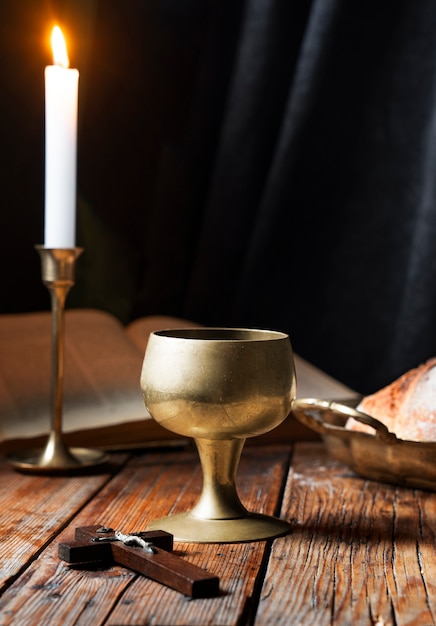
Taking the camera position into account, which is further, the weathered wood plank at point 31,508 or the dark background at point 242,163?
the dark background at point 242,163

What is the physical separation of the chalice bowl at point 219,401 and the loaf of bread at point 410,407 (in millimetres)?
208

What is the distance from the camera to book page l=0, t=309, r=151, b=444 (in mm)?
1122

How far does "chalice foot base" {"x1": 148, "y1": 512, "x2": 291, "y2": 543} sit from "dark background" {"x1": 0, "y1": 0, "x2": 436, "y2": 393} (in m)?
0.73

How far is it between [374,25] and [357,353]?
556 mm

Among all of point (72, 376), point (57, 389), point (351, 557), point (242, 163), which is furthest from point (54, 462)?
point (242, 163)

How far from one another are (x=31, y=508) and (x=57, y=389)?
0.66ft

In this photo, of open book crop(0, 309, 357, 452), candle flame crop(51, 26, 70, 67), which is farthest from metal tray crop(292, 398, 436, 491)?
candle flame crop(51, 26, 70, 67)

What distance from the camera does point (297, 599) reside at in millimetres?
613

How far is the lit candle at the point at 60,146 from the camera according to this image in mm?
1006

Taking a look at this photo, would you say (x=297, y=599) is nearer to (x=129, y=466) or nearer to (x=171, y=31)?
(x=129, y=466)

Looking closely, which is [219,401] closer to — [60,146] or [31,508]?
[31,508]

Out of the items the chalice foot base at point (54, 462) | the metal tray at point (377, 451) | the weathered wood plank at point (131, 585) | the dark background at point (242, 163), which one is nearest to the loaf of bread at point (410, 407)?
the metal tray at point (377, 451)

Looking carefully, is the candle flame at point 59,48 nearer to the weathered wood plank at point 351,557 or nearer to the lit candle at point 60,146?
the lit candle at point 60,146

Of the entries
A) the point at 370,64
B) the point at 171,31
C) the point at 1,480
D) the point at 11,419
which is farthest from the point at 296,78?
the point at 1,480
